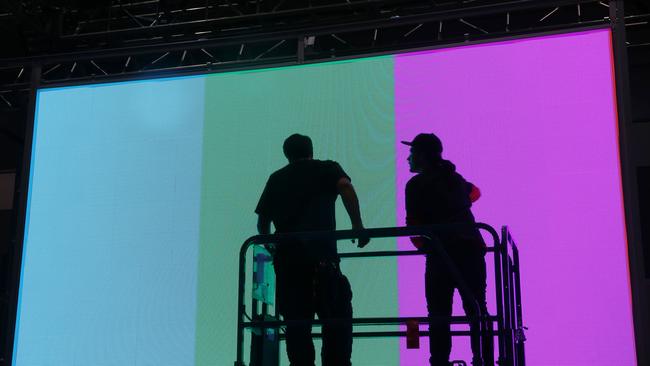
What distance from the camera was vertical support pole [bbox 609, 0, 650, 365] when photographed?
15.9ft

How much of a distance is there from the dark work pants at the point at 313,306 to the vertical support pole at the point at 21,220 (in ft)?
11.4

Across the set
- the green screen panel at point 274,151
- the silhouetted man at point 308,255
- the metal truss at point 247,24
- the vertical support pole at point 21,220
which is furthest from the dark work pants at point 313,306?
the metal truss at point 247,24

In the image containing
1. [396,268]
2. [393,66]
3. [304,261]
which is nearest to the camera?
[304,261]

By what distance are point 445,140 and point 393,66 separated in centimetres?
78

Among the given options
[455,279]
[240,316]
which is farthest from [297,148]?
[455,279]

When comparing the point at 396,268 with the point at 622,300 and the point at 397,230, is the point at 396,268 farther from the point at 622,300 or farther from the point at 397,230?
the point at 397,230

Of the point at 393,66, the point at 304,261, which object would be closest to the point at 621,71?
the point at 393,66

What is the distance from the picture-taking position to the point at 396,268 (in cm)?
547

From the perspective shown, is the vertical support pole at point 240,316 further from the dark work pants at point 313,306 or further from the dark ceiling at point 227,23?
the dark ceiling at point 227,23

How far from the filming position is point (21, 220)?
6340mm

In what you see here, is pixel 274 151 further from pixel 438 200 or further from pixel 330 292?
pixel 330 292

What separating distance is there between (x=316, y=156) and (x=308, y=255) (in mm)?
2443

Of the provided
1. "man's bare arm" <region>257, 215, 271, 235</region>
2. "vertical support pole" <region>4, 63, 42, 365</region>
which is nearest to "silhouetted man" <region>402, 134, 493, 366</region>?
"man's bare arm" <region>257, 215, 271, 235</region>

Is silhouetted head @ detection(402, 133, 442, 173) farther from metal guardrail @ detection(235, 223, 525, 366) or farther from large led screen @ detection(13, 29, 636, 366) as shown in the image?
A: large led screen @ detection(13, 29, 636, 366)
